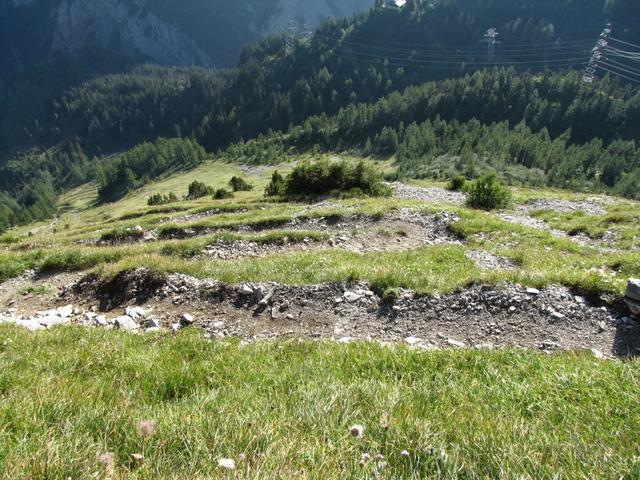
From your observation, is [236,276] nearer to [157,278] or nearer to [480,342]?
[157,278]

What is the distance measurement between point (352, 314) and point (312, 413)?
6.33 metres

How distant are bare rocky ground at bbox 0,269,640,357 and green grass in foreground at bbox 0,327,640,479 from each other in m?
2.62

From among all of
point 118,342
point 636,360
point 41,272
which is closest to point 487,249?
point 636,360

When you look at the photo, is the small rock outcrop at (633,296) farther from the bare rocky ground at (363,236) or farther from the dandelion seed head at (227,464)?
the dandelion seed head at (227,464)

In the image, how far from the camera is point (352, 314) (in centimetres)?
1002

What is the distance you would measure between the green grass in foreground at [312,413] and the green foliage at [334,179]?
30.6 metres

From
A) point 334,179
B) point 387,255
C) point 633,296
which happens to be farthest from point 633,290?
point 334,179

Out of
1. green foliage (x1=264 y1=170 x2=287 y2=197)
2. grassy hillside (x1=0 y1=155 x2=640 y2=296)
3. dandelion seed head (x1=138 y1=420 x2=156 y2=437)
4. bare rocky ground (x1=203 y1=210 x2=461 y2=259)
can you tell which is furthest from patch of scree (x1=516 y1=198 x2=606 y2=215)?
dandelion seed head (x1=138 y1=420 x2=156 y2=437)

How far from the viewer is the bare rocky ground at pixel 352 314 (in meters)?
8.59

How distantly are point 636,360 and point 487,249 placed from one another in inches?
427

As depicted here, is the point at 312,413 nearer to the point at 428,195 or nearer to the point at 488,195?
the point at 488,195

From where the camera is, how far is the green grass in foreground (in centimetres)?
293

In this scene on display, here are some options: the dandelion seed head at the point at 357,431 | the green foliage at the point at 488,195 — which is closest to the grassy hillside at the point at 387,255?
the green foliage at the point at 488,195

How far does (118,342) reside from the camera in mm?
6703
